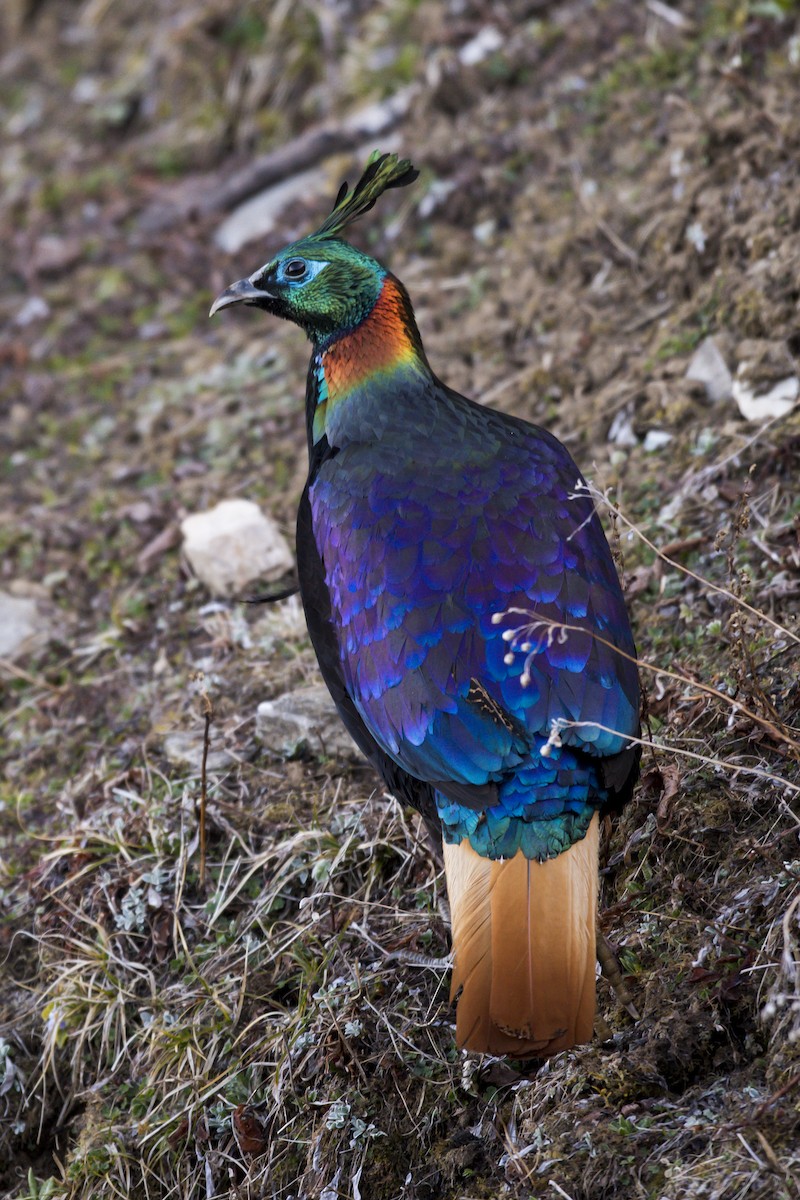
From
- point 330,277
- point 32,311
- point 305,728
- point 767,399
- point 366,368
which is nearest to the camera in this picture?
point 366,368

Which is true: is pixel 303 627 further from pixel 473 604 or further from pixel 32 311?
pixel 32 311

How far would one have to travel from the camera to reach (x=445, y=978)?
10.1 feet

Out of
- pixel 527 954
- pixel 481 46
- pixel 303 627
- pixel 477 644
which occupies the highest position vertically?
pixel 481 46

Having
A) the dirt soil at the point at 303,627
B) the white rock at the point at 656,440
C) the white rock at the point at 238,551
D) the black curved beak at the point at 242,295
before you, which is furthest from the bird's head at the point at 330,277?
the white rock at the point at 656,440

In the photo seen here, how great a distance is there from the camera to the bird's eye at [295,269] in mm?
3615

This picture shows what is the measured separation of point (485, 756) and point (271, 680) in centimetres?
164

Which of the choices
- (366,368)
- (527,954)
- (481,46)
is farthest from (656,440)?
(481,46)

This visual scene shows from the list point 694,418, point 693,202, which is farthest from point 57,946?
point 693,202

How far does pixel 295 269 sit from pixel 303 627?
1.23m

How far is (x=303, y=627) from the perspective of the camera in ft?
14.2

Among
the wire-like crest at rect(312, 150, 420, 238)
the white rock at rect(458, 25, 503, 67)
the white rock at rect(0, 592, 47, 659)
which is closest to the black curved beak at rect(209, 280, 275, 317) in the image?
the wire-like crest at rect(312, 150, 420, 238)

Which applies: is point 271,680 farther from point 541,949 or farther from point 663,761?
point 541,949

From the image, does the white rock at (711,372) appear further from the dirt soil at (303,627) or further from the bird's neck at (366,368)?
the bird's neck at (366,368)

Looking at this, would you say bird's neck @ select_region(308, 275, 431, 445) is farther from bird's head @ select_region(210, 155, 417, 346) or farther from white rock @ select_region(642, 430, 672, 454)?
white rock @ select_region(642, 430, 672, 454)
